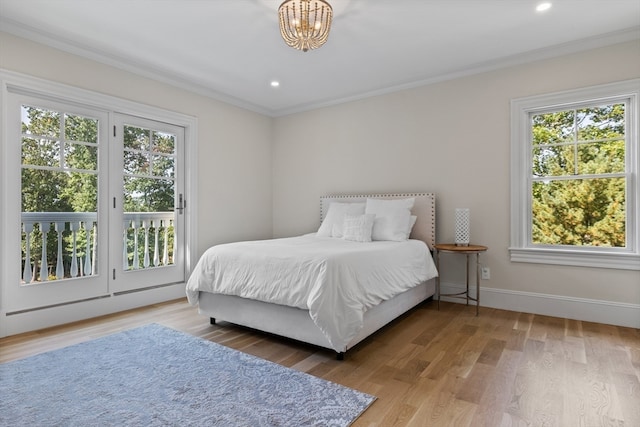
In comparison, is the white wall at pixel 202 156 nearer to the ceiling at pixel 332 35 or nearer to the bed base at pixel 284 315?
the ceiling at pixel 332 35

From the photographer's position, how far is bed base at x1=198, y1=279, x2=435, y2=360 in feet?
7.87

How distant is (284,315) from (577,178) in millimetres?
3034

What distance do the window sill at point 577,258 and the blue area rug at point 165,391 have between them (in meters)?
2.45

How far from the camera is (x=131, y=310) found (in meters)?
3.56

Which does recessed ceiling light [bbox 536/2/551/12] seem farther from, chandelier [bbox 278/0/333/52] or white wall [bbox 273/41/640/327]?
chandelier [bbox 278/0/333/52]

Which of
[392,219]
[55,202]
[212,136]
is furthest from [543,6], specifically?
[55,202]

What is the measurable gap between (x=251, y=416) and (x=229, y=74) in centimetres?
345

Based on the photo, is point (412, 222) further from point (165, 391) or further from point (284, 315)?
point (165, 391)

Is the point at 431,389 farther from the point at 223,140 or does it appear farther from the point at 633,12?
the point at 223,140

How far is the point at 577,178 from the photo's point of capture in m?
3.28

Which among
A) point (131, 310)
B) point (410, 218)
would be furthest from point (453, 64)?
point (131, 310)

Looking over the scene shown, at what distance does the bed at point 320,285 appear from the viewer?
2254 mm

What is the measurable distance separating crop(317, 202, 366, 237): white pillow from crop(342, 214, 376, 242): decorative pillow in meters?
0.23

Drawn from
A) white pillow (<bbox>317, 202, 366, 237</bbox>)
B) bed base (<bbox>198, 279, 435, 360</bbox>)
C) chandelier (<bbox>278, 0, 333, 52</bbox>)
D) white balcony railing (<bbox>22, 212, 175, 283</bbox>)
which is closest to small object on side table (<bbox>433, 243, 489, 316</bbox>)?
bed base (<bbox>198, 279, 435, 360</bbox>)
